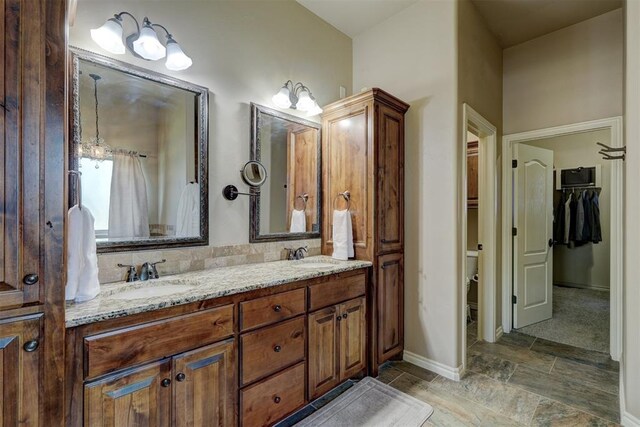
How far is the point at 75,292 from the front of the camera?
1.24 m

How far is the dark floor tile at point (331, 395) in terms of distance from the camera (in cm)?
200

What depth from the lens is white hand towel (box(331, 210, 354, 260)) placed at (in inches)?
93.8

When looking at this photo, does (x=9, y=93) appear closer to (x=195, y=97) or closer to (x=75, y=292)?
(x=75, y=292)

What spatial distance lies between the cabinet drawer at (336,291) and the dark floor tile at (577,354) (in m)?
1.96

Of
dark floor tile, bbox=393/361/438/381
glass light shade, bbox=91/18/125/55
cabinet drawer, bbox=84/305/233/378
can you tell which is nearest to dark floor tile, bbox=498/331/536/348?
dark floor tile, bbox=393/361/438/381

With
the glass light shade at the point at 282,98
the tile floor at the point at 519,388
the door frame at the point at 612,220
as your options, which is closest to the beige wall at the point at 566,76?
the door frame at the point at 612,220

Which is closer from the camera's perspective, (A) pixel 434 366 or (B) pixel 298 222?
(A) pixel 434 366

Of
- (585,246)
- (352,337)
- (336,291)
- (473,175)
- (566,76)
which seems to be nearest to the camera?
(336,291)

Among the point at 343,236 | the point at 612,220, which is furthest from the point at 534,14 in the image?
the point at 343,236

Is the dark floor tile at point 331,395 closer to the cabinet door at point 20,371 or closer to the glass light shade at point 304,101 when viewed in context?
the cabinet door at point 20,371

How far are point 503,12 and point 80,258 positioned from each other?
366cm

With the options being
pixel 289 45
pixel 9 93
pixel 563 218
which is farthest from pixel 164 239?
pixel 563 218

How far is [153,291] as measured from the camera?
1.52 meters

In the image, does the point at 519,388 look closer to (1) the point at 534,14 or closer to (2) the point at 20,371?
(2) the point at 20,371
